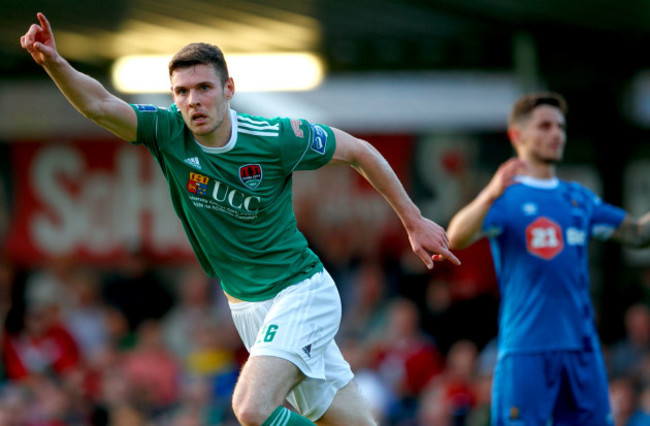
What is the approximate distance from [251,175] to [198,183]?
0.27m

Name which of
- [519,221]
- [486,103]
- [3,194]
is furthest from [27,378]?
[486,103]

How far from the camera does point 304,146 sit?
18.1ft

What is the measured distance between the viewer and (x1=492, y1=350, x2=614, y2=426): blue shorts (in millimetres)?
6512

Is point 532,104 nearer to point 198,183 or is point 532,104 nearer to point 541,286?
point 541,286

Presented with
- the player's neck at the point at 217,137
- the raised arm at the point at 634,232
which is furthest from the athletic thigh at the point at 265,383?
the raised arm at the point at 634,232

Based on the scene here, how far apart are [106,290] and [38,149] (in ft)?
9.32

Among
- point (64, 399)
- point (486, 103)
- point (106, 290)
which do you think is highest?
point (486, 103)

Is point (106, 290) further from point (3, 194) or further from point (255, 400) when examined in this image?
point (255, 400)

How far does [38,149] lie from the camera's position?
14.7 metres

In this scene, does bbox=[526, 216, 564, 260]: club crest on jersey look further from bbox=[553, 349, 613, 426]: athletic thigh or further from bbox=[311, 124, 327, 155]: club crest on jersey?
bbox=[311, 124, 327, 155]: club crest on jersey

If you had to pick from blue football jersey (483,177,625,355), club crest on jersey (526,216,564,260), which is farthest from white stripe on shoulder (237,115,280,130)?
club crest on jersey (526,216,564,260)

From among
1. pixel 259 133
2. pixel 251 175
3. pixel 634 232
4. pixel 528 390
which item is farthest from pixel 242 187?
pixel 634 232

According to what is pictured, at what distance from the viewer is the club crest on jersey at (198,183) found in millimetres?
5371

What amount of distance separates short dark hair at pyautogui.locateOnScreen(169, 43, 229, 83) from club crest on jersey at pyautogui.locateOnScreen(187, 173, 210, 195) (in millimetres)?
493
